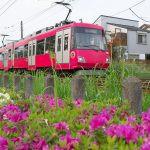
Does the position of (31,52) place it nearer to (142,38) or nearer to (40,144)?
(40,144)

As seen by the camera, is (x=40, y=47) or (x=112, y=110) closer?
(x=112, y=110)

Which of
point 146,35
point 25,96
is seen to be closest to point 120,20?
point 146,35

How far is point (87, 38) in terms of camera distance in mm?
16078

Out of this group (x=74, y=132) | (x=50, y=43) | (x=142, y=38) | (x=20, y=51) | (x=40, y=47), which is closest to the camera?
(x=74, y=132)

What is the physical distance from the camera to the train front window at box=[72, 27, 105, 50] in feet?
51.2

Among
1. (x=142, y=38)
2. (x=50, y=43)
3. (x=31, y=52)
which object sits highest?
(x=142, y=38)

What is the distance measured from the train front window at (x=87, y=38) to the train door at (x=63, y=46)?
14.9 inches

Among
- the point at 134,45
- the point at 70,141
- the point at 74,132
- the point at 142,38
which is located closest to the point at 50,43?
the point at 74,132

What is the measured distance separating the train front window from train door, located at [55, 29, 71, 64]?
1.24 feet

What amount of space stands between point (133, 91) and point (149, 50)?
5010cm

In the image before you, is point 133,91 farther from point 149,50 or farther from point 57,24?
point 149,50

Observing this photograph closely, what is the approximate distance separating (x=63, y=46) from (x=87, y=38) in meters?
1.12

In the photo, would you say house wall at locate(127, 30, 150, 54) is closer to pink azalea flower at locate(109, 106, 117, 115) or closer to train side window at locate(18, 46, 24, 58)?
train side window at locate(18, 46, 24, 58)

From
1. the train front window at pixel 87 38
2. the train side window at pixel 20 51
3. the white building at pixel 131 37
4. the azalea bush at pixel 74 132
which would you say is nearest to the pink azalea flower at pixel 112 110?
the azalea bush at pixel 74 132
